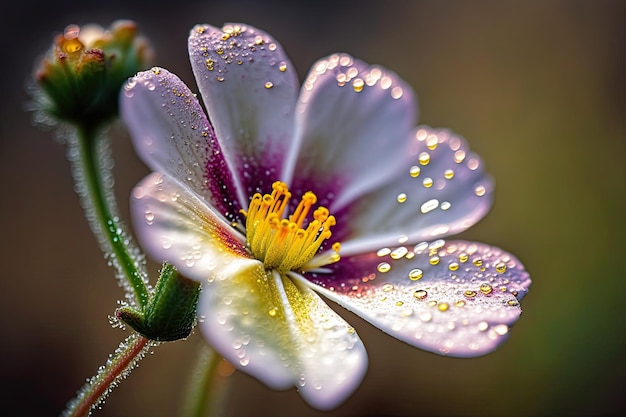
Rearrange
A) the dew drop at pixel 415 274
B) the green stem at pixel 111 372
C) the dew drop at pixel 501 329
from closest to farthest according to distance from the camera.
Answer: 1. the dew drop at pixel 501 329
2. the green stem at pixel 111 372
3. the dew drop at pixel 415 274

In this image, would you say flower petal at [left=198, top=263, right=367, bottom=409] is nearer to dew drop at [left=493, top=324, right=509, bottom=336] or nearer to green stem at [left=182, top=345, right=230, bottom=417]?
dew drop at [left=493, top=324, right=509, bottom=336]

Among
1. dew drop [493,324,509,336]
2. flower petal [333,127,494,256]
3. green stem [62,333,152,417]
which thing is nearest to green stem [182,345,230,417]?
green stem [62,333,152,417]

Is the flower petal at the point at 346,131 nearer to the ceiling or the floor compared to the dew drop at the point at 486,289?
nearer to the ceiling

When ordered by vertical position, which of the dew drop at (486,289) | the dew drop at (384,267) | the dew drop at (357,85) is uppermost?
the dew drop at (357,85)

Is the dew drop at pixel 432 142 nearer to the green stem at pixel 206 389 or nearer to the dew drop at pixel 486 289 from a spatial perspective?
the dew drop at pixel 486 289

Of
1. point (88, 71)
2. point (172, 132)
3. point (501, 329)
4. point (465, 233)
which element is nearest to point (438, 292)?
Result: point (501, 329)

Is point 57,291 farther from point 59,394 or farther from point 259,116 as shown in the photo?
point 259,116

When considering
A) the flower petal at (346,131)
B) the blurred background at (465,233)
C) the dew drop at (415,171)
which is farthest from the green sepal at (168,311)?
the blurred background at (465,233)
